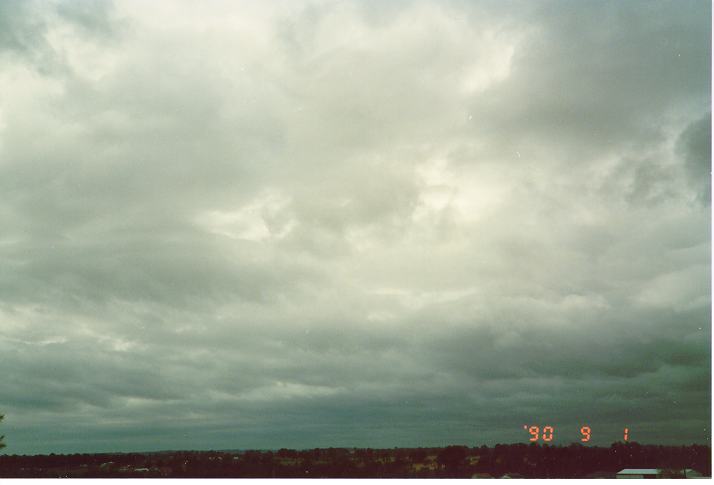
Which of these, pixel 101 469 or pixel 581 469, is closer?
pixel 101 469

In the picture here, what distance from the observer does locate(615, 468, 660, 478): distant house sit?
36.7 meters

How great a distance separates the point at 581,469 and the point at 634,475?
418cm

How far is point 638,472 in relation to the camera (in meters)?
37.2

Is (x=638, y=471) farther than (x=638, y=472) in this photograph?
Yes

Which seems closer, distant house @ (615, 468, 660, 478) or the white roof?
distant house @ (615, 468, 660, 478)

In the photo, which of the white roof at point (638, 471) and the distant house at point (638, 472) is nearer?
the distant house at point (638, 472)

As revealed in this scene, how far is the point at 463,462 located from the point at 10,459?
28560 mm

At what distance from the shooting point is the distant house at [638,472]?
3669 cm
